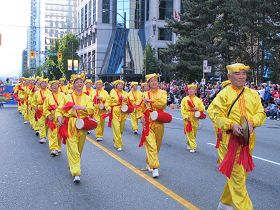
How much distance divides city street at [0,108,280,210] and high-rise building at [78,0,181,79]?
54.6m

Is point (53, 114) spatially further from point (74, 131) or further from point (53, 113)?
point (74, 131)

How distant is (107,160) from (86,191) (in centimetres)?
282

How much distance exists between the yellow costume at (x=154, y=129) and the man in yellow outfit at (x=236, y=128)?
2567 mm

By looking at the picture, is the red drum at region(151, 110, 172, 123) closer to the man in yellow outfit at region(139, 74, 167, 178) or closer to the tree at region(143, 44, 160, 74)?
the man in yellow outfit at region(139, 74, 167, 178)

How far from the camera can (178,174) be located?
27.5 ft

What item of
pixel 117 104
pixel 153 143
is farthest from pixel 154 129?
pixel 117 104

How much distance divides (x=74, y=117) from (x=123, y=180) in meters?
1.39

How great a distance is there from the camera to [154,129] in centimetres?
820

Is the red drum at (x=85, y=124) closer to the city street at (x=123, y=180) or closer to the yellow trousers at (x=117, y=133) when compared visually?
the city street at (x=123, y=180)

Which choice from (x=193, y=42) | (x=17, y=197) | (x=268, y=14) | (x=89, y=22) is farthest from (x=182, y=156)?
(x=89, y=22)

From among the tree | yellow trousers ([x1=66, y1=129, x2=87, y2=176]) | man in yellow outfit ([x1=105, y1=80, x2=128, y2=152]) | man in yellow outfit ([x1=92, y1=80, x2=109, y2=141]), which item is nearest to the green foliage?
the tree

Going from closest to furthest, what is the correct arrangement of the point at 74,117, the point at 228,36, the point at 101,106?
the point at 74,117, the point at 101,106, the point at 228,36

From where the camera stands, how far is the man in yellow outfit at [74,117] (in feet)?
25.0

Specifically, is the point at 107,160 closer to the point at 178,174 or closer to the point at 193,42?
the point at 178,174
